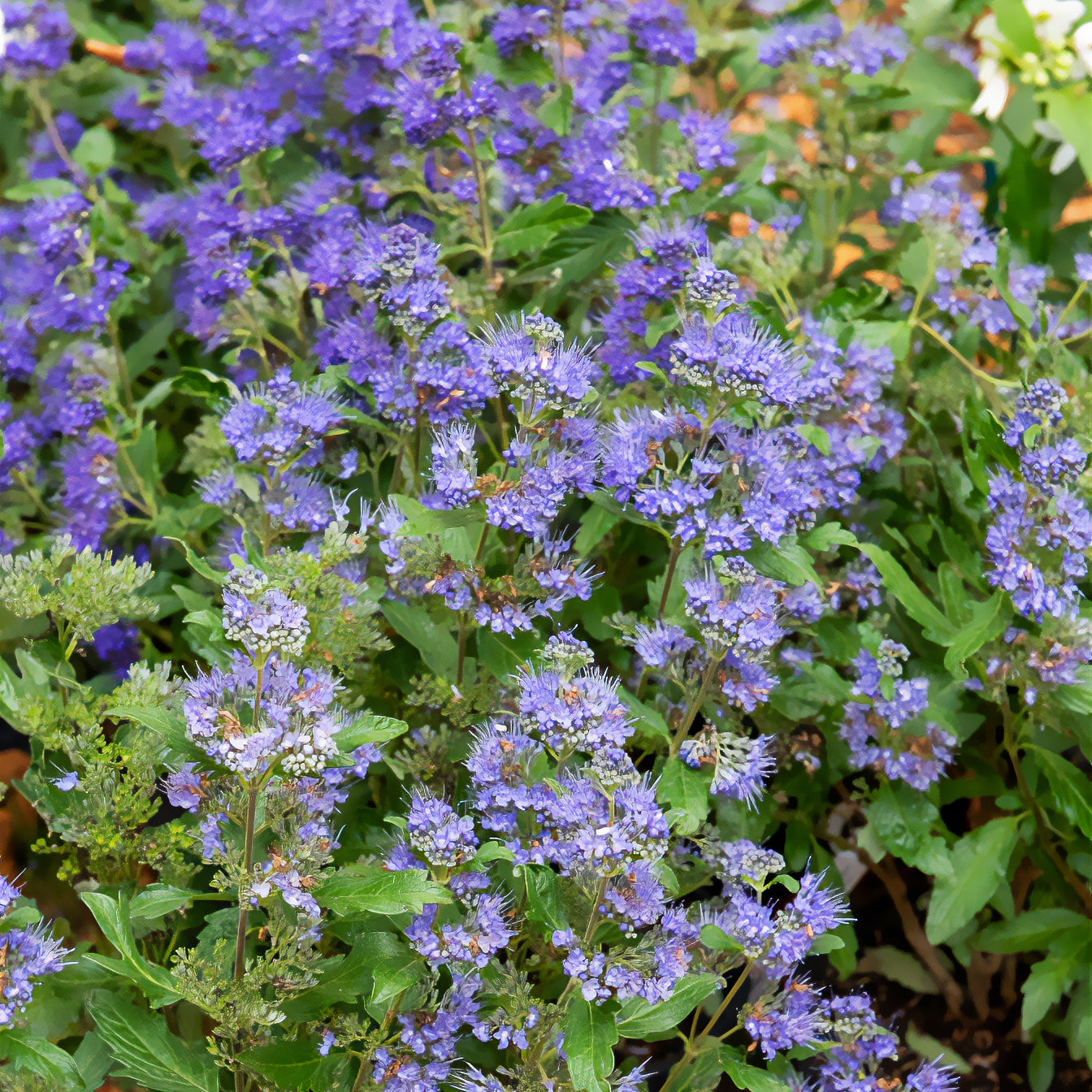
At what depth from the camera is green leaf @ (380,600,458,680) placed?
3.88 feet

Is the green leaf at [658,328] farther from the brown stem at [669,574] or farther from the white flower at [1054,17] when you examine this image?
the white flower at [1054,17]

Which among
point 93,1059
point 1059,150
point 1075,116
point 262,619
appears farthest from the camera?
point 1059,150

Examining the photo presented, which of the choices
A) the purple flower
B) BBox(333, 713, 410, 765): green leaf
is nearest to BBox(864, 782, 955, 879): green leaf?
BBox(333, 713, 410, 765): green leaf

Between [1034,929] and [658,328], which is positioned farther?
[1034,929]

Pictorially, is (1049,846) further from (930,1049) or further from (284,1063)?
(284,1063)

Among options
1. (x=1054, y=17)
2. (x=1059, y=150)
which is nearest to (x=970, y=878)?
(x=1059, y=150)

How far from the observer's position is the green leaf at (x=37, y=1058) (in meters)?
0.99

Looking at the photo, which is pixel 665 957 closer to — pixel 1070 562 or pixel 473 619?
pixel 473 619

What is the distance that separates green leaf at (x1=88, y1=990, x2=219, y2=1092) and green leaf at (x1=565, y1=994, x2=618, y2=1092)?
0.32 metres

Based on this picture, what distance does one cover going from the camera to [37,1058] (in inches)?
39.0

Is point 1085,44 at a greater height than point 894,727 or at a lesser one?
greater

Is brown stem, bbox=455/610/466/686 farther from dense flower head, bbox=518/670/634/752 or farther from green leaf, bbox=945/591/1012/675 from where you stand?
green leaf, bbox=945/591/1012/675

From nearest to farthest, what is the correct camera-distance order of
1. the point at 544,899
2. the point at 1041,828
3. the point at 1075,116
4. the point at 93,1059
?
the point at 544,899 < the point at 93,1059 < the point at 1041,828 < the point at 1075,116

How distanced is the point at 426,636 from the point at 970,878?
2.09 feet
